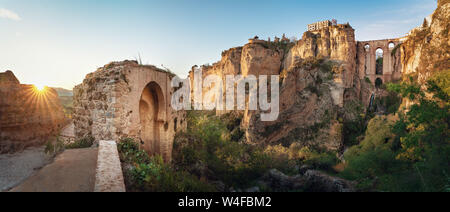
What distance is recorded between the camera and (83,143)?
17.9ft

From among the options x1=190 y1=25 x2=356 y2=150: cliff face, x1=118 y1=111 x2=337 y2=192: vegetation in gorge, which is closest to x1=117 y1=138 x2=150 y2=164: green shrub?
x1=118 y1=111 x2=337 y2=192: vegetation in gorge

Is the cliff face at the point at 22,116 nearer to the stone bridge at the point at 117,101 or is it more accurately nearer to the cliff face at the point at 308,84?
the stone bridge at the point at 117,101

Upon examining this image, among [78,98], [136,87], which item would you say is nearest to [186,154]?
[136,87]

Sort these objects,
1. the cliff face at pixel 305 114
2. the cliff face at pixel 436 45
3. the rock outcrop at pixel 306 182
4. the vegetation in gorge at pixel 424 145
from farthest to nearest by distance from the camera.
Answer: the cliff face at pixel 305 114
the rock outcrop at pixel 306 182
the cliff face at pixel 436 45
the vegetation in gorge at pixel 424 145

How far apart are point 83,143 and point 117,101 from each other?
1494 mm

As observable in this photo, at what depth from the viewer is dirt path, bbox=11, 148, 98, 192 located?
2.71m

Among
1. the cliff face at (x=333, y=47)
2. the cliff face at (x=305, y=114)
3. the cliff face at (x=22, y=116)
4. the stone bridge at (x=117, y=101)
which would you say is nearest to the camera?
the cliff face at (x=22, y=116)

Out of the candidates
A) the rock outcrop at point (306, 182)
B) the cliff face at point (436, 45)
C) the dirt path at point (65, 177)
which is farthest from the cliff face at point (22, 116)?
the cliff face at point (436, 45)

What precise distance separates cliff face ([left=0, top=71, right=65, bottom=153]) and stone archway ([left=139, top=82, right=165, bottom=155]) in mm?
3282

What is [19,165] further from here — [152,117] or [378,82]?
[378,82]

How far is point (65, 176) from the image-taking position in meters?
3.10

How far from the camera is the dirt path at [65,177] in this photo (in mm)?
2713

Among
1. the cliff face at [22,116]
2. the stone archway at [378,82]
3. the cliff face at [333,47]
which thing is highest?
the cliff face at [333,47]

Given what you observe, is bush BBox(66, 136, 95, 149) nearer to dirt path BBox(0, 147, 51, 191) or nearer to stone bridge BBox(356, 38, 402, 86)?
dirt path BBox(0, 147, 51, 191)
